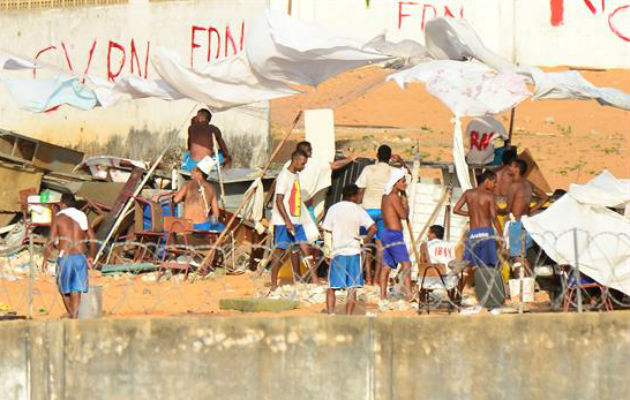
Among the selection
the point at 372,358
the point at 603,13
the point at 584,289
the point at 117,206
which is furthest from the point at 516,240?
the point at 603,13

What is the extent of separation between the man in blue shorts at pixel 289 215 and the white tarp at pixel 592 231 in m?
2.97

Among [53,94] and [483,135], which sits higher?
[53,94]

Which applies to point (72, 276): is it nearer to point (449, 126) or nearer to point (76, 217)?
point (76, 217)

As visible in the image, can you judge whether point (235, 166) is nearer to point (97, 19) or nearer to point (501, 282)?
point (97, 19)

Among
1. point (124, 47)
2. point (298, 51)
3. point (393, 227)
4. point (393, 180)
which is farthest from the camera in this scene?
point (124, 47)

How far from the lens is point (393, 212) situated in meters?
15.1

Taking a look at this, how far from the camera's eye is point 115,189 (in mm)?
18234

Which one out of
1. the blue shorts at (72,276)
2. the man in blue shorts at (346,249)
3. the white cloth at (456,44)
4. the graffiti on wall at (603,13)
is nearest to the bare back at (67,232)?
the blue shorts at (72,276)

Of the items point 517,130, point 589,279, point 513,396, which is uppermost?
point 517,130

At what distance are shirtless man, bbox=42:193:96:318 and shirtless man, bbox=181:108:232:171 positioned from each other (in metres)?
3.90

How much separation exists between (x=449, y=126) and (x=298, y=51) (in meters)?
14.1

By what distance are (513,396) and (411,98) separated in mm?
20528

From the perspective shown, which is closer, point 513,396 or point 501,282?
point 513,396

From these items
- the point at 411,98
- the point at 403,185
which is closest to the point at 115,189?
the point at 403,185
